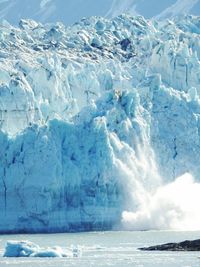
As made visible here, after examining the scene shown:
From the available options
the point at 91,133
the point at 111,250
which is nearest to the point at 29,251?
the point at 111,250

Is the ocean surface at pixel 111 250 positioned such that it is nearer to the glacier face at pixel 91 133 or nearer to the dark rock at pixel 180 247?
the dark rock at pixel 180 247

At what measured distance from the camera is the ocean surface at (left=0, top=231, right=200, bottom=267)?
1622 inches

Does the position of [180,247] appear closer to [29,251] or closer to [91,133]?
[29,251]

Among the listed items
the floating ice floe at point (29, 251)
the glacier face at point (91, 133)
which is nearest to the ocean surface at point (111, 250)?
the floating ice floe at point (29, 251)

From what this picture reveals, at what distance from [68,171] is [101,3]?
63.7m

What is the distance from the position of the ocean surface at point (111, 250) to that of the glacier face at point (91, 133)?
134cm

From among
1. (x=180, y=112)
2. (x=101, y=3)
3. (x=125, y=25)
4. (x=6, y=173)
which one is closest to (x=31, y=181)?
(x=6, y=173)

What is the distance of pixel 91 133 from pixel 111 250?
1070cm

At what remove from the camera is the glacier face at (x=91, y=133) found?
55.4 meters

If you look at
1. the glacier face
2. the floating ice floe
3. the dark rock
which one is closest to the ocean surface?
the floating ice floe

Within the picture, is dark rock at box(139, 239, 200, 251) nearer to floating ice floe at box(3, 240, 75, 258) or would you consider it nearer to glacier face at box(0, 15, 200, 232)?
floating ice floe at box(3, 240, 75, 258)

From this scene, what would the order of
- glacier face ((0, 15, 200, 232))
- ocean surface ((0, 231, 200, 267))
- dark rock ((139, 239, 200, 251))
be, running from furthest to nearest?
glacier face ((0, 15, 200, 232)) → dark rock ((139, 239, 200, 251)) → ocean surface ((0, 231, 200, 267))

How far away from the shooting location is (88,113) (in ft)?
188

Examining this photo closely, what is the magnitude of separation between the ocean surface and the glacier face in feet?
4.39
